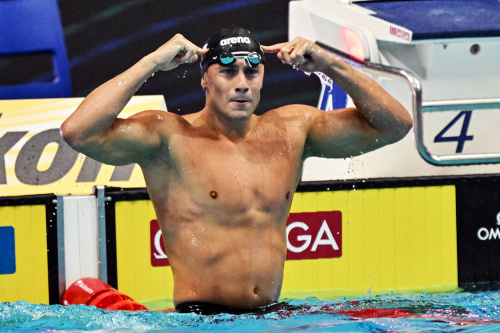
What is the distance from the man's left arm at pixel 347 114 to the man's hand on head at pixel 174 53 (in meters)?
0.36

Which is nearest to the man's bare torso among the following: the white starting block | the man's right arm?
the man's right arm

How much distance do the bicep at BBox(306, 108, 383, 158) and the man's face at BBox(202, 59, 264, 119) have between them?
365 millimetres

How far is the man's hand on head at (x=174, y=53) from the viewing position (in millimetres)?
3369

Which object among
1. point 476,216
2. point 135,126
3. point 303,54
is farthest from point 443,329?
point 476,216

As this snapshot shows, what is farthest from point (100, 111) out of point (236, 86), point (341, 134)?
point (341, 134)

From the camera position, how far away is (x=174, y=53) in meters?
3.38

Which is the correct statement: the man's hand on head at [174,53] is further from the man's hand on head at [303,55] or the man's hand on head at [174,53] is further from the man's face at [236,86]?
the man's hand on head at [303,55]

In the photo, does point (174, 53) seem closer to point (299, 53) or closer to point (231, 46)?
point (231, 46)

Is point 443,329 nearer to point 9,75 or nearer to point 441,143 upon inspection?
point 441,143

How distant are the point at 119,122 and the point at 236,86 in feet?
1.58

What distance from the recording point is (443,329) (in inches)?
130

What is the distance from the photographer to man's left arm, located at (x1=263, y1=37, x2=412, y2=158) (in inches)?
139

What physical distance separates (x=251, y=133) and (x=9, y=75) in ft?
9.24

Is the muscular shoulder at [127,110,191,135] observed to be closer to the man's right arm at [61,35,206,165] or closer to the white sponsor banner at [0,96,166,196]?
the man's right arm at [61,35,206,165]
